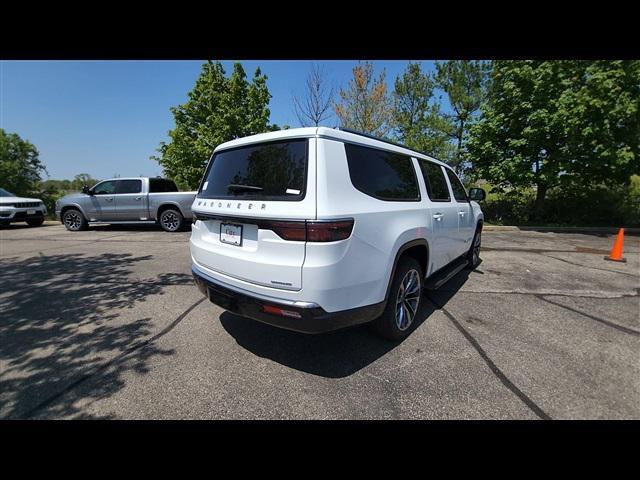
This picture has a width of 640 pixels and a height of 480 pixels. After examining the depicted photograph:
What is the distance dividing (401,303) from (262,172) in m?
1.91

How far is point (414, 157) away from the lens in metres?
3.22

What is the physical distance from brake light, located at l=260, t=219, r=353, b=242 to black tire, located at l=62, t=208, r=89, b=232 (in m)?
11.7

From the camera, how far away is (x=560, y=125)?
10.1m

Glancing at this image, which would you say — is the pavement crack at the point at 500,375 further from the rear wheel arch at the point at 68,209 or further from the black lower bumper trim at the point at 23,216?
the black lower bumper trim at the point at 23,216

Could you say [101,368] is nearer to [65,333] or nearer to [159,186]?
[65,333]

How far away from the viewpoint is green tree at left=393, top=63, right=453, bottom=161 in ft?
53.5

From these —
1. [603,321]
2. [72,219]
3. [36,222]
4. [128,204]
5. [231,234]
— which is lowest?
[603,321]

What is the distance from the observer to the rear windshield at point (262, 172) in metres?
2.06

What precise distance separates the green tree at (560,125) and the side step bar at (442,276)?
9.99 m

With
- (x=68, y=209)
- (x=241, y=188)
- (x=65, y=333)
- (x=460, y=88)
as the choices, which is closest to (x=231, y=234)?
(x=241, y=188)

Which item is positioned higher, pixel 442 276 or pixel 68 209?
pixel 68 209

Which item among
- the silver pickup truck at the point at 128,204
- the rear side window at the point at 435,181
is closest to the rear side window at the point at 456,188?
the rear side window at the point at 435,181
